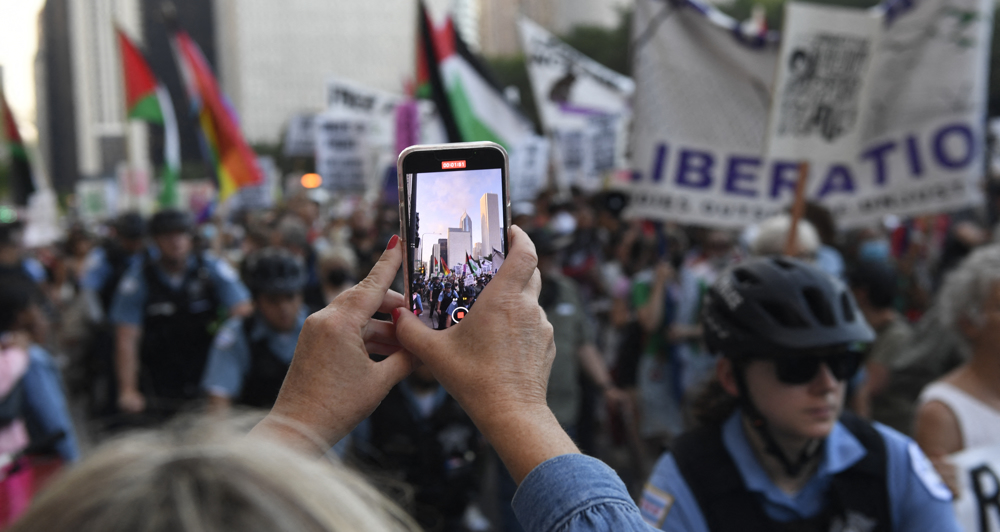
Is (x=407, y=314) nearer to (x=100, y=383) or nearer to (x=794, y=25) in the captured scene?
(x=794, y=25)

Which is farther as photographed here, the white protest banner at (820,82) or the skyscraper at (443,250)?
the white protest banner at (820,82)

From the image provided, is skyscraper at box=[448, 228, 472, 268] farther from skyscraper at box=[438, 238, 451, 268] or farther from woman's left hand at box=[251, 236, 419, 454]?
woman's left hand at box=[251, 236, 419, 454]

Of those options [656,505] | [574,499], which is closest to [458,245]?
[574,499]

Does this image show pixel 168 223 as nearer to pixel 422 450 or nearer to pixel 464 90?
pixel 464 90

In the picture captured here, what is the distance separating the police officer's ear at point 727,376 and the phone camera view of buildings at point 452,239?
120 cm

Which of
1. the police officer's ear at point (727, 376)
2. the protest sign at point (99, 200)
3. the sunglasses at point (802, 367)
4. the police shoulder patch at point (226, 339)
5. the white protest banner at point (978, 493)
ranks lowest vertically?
the protest sign at point (99, 200)

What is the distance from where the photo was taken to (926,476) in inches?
79.4

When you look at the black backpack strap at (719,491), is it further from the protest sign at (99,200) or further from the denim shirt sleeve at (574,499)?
the protest sign at (99,200)

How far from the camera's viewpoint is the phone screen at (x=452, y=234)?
1.33 m

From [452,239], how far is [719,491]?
3.52ft

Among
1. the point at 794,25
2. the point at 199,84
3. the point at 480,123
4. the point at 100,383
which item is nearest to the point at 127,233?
the point at 100,383

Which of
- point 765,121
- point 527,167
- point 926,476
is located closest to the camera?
point 926,476

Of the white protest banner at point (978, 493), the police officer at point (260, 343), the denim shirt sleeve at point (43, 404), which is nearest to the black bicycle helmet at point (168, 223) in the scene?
the police officer at point (260, 343)

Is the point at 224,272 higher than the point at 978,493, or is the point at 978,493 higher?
the point at 978,493
